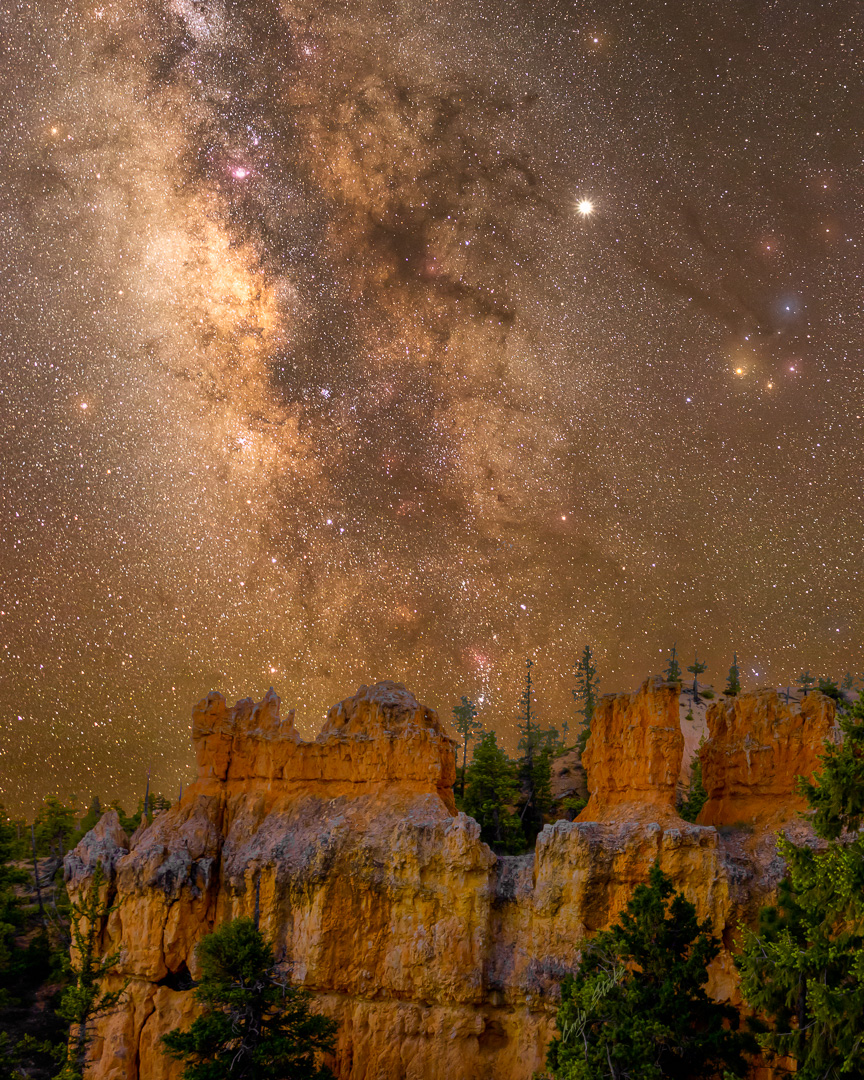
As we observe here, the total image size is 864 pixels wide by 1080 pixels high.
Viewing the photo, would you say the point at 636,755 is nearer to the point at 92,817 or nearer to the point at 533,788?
the point at 533,788

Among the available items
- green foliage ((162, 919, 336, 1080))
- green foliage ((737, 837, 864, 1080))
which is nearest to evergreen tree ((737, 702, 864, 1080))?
green foliage ((737, 837, 864, 1080))

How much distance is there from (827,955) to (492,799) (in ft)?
106

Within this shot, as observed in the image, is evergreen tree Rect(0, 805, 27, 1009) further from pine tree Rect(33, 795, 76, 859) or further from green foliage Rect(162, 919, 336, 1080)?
green foliage Rect(162, 919, 336, 1080)

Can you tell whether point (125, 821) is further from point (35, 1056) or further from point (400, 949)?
point (400, 949)

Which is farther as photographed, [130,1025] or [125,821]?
[125,821]

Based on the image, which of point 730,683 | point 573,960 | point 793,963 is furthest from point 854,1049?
point 730,683

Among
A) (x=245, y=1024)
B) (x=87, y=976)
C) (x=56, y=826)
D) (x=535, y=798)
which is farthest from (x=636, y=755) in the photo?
(x=56, y=826)

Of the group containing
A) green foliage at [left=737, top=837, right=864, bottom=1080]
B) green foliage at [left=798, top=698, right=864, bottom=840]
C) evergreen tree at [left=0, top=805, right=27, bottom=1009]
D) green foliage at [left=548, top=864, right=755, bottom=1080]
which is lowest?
evergreen tree at [left=0, top=805, right=27, bottom=1009]

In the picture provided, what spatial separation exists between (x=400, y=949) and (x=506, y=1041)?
499 cm

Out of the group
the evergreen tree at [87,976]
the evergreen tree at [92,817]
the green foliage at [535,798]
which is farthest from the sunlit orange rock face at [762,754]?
the evergreen tree at [92,817]

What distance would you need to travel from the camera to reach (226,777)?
3528 centimetres

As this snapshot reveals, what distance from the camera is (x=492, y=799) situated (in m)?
46.9

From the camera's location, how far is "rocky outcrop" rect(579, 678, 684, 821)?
92.2ft

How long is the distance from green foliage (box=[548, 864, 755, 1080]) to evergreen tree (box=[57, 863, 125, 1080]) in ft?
60.4
